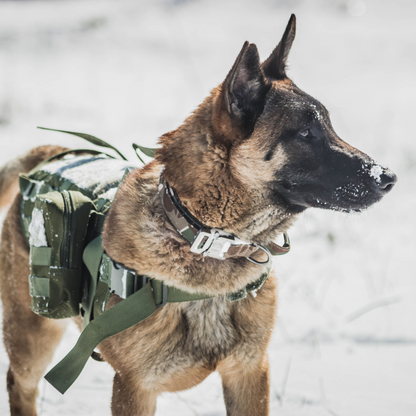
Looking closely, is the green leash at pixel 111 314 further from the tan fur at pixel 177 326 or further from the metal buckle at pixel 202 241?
the metal buckle at pixel 202 241

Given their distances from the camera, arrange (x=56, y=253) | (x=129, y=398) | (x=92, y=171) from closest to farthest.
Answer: (x=129, y=398) < (x=56, y=253) < (x=92, y=171)

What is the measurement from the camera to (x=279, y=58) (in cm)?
205

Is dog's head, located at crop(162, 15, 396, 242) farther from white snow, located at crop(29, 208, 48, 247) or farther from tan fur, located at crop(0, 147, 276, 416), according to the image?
white snow, located at crop(29, 208, 48, 247)

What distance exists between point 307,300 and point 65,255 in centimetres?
239

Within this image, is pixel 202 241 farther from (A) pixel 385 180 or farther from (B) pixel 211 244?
(A) pixel 385 180

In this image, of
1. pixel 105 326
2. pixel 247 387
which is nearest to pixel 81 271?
pixel 105 326

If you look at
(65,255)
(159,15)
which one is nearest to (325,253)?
(65,255)

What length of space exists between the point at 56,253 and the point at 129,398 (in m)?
0.73

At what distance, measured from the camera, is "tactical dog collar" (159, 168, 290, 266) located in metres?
1.75

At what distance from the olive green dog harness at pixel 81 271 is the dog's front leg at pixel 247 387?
35cm

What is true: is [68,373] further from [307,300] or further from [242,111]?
[307,300]

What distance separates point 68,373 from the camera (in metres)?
1.85

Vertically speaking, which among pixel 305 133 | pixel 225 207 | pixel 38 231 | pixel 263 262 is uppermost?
pixel 305 133

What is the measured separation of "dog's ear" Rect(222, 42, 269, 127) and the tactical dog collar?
432mm
